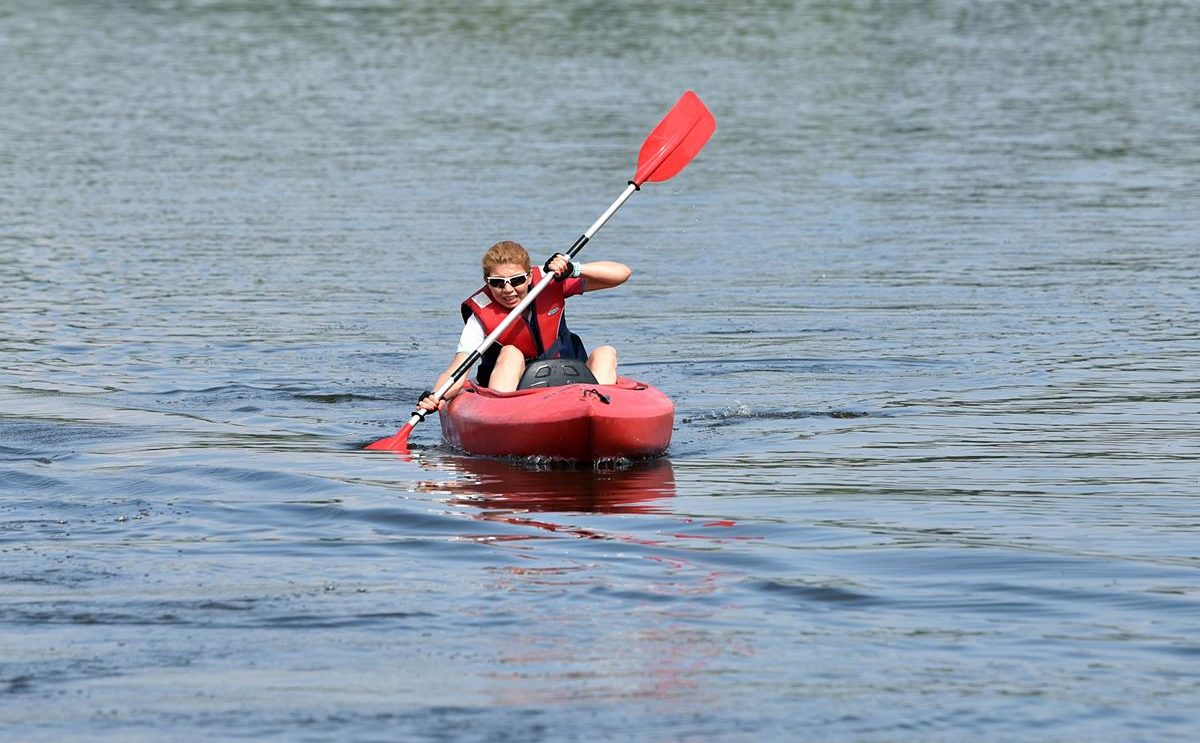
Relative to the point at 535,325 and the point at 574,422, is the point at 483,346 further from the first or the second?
the point at 574,422

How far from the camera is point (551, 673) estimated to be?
5.86 meters

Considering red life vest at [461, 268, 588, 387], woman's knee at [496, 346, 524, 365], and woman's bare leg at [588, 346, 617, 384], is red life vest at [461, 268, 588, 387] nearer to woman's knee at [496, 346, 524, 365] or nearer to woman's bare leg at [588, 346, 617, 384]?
woman's knee at [496, 346, 524, 365]

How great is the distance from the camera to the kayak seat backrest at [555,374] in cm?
975

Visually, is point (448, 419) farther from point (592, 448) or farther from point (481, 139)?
point (481, 139)

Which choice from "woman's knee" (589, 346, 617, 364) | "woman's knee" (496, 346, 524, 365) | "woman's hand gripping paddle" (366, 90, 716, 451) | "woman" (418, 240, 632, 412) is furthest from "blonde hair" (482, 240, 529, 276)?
"woman's hand gripping paddle" (366, 90, 716, 451)

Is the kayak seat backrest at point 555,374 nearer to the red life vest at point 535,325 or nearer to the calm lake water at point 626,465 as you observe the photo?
the red life vest at point 535,325

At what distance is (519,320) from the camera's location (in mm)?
9977

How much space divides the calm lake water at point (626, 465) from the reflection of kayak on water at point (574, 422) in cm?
14


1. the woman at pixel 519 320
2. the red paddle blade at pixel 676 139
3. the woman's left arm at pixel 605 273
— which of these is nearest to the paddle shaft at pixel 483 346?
the woman at pixel 519 320

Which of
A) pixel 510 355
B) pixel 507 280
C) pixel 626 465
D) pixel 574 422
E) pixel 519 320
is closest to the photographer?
pixel 574 422

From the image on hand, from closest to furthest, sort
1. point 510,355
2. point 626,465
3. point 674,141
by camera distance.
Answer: point 626,465
point 510,355
point 674,141

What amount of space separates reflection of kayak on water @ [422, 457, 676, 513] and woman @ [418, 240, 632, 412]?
50 cm

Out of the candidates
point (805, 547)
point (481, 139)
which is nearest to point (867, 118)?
point (481, 139)

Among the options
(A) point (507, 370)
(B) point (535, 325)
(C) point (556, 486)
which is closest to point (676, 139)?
(B) point (535, 325)
